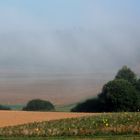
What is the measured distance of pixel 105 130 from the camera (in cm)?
3641

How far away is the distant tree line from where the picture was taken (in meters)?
81.3

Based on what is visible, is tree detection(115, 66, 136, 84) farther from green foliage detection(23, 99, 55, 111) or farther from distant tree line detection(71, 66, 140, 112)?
green foliage detection(23, 99, 55, 111)

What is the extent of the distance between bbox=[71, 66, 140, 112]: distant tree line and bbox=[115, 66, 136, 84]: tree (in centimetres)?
697

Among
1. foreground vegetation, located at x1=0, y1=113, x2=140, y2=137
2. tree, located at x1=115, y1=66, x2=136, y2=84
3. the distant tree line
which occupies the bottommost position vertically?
foreground vegetation, located at x1=0, y1=113, x2=140, y2=137

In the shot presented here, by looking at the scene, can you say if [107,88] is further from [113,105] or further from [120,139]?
[120,139]

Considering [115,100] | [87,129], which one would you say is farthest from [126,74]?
[87,129]

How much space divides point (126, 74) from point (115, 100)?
645 inches

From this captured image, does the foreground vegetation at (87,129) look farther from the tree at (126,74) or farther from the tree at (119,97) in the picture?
the tree at (126,74)

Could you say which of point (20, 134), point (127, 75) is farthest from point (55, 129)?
point (127, 75)

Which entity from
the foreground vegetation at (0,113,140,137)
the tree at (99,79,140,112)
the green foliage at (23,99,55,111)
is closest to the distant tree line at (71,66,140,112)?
the tree at (99,79,140,112)

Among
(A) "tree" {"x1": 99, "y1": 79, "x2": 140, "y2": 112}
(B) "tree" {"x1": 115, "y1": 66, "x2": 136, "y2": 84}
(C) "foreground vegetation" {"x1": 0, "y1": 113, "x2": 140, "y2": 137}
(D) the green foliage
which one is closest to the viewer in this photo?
(C) "foreground vegetation" {"x1": 0, "y1": 113, "x2": 140, "y2": 137}

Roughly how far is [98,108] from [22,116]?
2609cm

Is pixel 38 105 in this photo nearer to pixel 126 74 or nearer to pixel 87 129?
pixel 126 74

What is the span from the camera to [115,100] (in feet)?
269
